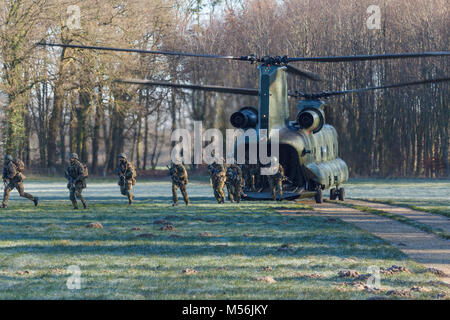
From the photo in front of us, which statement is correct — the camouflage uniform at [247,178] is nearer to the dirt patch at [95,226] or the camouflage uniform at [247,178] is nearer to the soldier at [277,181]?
the soldier at [277,181]

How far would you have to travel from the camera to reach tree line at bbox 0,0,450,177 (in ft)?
156

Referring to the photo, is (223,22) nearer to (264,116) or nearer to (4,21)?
(4,21)

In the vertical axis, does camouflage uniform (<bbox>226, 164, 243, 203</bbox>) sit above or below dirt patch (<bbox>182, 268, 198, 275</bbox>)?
above

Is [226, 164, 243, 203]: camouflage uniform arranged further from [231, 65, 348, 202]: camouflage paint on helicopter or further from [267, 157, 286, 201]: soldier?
[267, 157, 286, 201]: soldier

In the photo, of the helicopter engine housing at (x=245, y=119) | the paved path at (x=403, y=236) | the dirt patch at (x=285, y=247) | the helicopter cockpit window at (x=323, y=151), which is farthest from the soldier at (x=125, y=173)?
the dirt patch at (x=285, y=247)

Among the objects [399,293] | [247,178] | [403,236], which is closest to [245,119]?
[247,178]

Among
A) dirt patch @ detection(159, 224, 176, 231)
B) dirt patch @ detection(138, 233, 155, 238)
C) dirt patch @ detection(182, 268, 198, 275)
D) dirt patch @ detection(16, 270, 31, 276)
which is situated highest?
dirt patch @ detection(159, 224, 176, 231)

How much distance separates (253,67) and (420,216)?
26753 mm

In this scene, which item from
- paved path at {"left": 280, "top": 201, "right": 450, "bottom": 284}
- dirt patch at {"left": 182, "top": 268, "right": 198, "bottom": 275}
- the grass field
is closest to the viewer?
the grass field

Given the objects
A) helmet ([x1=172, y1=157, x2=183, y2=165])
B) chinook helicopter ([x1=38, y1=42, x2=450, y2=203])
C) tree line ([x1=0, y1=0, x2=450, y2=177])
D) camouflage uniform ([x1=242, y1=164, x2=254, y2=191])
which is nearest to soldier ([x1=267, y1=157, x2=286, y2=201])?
chinook helicopter ([x1=38, y1=42, x2=450, y2=203])

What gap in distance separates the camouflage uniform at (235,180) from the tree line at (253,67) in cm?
2070
